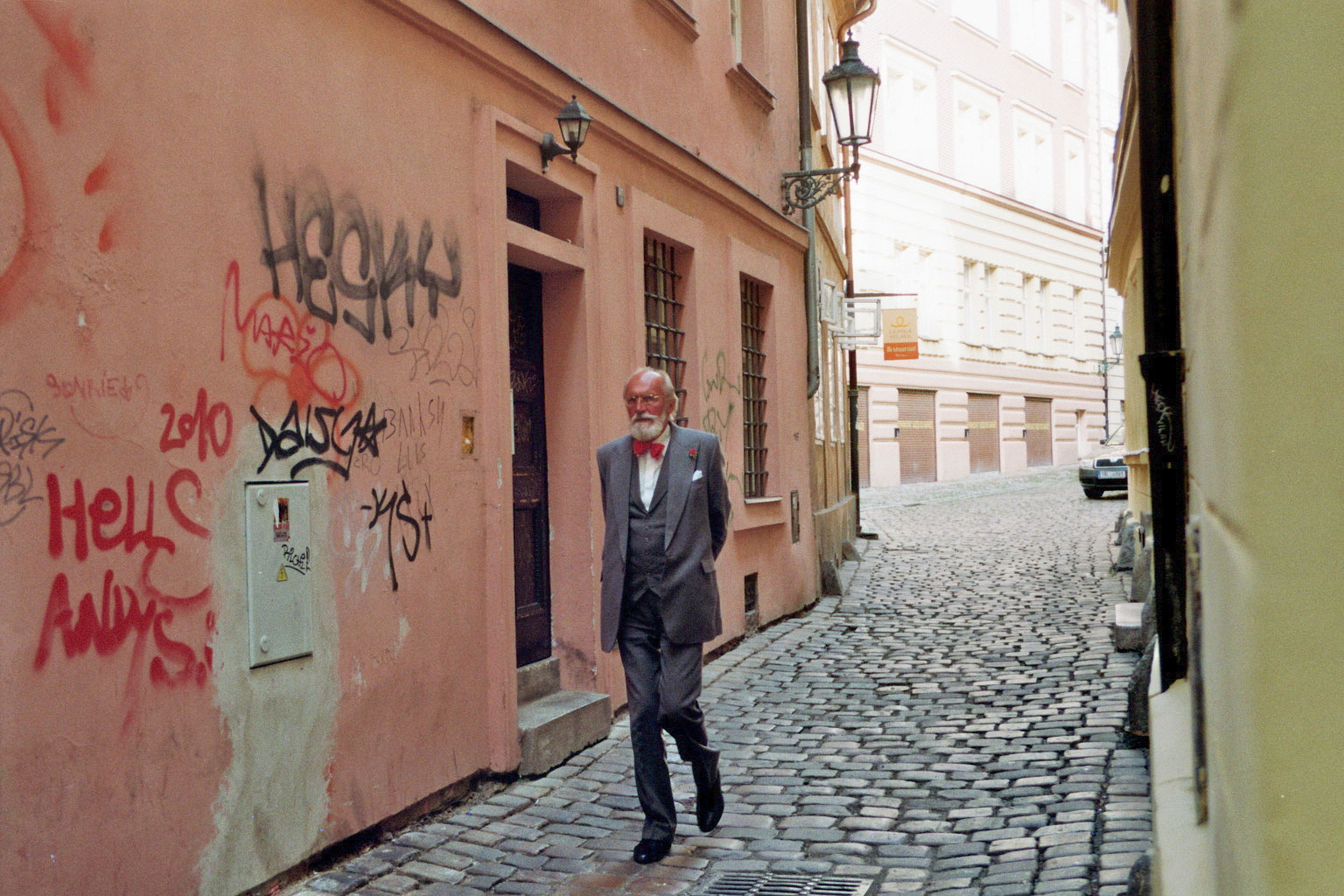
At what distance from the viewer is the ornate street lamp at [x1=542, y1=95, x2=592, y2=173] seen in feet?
23.2

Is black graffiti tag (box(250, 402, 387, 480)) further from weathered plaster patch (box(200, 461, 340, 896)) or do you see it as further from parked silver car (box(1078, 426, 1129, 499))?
parked silver car (box(1078, 426, 1129, 499))

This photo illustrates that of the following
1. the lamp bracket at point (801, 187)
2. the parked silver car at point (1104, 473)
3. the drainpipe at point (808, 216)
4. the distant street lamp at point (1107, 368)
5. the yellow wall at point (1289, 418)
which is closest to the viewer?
the yellow wall at point (1289, 418)

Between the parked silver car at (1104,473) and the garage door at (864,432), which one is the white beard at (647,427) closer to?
the parked silver car at (1104,473)

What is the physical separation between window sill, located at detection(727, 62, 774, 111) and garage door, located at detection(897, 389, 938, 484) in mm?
20863

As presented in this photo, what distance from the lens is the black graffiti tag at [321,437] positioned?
4.85 metres

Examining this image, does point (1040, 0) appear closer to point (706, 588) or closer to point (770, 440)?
point (770, 440)

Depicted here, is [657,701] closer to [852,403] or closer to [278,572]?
[278,572]

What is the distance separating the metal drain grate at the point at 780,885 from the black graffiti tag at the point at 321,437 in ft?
6.78

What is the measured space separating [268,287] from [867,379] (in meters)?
27.0

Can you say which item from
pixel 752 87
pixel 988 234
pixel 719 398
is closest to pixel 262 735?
pixel 719 398

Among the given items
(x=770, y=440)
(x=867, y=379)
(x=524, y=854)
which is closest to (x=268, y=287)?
(x=524, y=854)

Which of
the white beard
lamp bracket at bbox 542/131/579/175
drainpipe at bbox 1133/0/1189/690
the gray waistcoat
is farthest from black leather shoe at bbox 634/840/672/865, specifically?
lamp bracket at bbox 542/131/579/175

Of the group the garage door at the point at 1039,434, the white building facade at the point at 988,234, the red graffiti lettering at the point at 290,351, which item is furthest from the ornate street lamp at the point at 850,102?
the garage door at the point at 1039,434

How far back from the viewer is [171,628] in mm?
4266
